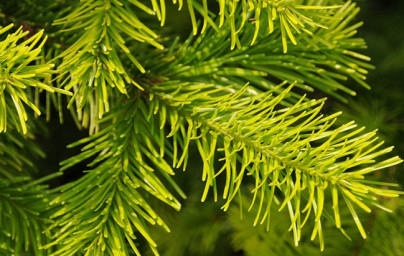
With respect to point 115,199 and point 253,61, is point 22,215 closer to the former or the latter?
point 115,199

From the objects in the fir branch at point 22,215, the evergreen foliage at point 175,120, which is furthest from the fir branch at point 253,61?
the fir branch at point 22,215

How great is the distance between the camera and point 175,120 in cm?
47

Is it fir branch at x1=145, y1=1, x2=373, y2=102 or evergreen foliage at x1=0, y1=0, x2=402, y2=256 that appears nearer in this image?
evergreen foliage at x1=0, y1=0, x2=402, y2=256

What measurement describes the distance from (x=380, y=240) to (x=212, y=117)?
0.95 feet

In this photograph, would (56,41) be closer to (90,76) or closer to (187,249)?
(90,76)

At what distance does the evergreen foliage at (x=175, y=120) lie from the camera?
0.41m

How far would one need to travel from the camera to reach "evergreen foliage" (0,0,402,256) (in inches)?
16.0

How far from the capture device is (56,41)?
0.55 metres

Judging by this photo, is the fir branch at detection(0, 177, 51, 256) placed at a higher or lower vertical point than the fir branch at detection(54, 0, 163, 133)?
lower

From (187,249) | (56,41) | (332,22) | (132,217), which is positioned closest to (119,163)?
(132,217)

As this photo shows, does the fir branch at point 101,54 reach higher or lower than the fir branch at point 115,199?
higher

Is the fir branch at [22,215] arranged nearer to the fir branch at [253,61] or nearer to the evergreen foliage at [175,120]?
the evergreen foliage at [175,120]

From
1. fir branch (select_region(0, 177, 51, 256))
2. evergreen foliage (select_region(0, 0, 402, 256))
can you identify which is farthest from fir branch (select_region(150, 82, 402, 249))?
fir branch (select_region(0, 177, 51, 256))

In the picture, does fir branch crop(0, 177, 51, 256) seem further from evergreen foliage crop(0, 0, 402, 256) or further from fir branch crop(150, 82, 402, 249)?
fir branch crop(150, 82, 402, 249)
